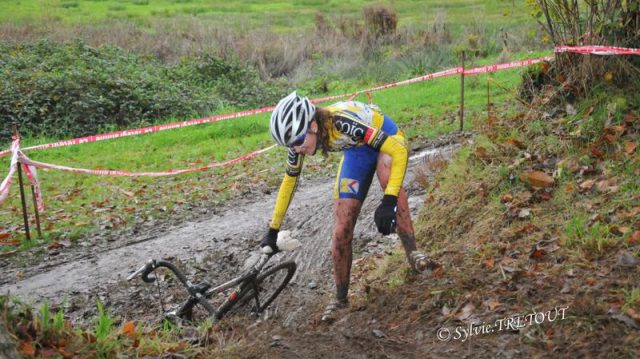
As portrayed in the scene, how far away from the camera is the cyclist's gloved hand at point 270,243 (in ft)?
19.1

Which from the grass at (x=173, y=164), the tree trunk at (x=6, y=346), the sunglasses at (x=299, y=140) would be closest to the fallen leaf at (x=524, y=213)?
Result: the sunglasses at (x=299, y=140)

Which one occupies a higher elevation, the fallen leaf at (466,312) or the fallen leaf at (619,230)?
the fallen leaf at (619,230)

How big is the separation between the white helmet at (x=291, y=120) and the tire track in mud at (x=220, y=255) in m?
1.96

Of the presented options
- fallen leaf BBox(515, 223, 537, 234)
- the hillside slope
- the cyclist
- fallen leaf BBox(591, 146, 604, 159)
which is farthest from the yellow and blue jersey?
fallen leaf BBox(591, 146, 604, 159)

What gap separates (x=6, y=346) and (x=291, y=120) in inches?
102

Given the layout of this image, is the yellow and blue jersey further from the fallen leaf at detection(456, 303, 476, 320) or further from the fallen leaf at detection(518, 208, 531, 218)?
the fallen leaf at detection(518, 208, 531, 218)

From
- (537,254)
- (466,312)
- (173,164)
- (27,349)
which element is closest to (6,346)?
(27,349)

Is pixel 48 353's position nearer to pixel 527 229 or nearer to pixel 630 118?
pixel 527 229

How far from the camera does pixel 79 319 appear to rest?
6.97 meters

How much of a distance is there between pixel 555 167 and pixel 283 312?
9.95ft

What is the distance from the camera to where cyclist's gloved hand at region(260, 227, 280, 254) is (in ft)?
19.1

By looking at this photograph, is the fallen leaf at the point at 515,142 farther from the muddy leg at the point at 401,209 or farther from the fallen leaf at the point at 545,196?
the muddy leg at the point at 401,209

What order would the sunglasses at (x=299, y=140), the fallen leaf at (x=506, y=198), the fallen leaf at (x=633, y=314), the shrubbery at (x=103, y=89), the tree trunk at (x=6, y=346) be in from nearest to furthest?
the tree trunk at (x=6, y=346) < the fallen leaf at (x=633, y=314) < the sunglasses at (x=299, y=140) < the fallen leaf at (x=506, y=198) < the shrubbery at (x=103, y=89)

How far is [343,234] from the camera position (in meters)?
5.83
